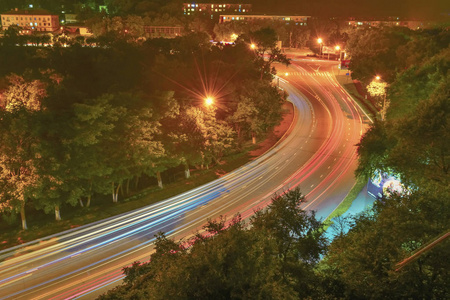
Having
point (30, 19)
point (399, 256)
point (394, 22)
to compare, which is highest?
point (394, 22)

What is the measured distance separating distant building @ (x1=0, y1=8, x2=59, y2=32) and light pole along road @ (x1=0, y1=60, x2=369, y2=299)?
292ft

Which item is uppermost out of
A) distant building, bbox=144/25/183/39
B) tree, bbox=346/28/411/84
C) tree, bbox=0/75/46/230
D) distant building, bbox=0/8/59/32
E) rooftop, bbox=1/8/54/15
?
rooftop, bbox=1/8/54/15

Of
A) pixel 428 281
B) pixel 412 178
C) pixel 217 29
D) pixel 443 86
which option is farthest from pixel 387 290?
pixel 217 29

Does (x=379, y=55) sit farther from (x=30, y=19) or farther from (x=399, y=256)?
(x=30, y=19)

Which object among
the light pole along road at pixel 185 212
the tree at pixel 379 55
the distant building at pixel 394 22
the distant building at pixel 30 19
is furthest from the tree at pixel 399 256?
the distant building at pixel 30 19

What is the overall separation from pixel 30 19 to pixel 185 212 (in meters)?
102

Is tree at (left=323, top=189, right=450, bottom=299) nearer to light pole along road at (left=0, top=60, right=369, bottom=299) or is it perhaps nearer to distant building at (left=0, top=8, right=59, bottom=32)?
light pole along road at (left=0, top=60, right=369, bottom=299)

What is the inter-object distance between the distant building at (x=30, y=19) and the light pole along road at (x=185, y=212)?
89012 mm

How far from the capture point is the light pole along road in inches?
810

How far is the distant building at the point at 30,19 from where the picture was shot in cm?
10588

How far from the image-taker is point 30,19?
10681 centimetres

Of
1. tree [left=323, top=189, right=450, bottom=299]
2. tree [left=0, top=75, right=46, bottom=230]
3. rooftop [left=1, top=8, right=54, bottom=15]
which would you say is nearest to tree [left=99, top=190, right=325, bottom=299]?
tree [left=323, top=189, right=450, bottom=299]

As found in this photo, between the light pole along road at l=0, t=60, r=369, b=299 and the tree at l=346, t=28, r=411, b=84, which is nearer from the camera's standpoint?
the light pole along road at l=0, t=60, r=369, b=299

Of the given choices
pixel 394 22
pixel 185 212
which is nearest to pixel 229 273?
pixel 185 212
